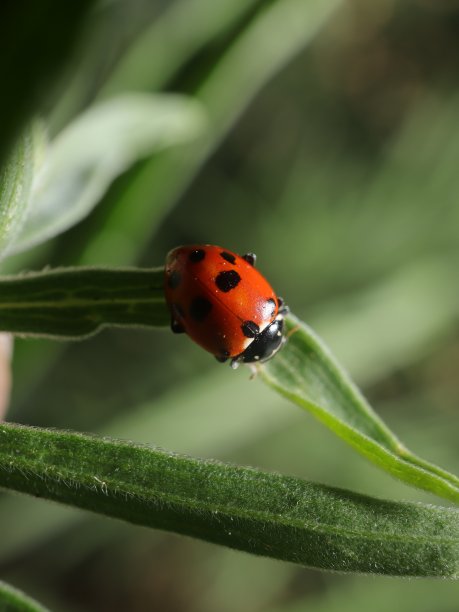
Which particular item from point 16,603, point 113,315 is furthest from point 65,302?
point 16,603

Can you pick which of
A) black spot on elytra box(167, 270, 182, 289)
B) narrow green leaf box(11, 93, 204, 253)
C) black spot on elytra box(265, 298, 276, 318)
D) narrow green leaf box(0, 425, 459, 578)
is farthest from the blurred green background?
narrow green leaf box(0, 425, 459, 578)

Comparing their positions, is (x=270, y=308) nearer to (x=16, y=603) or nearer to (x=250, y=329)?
(x=250, y=329)

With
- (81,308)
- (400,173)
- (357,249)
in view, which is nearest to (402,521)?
(81,308)

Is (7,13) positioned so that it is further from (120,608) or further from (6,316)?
(120,608)

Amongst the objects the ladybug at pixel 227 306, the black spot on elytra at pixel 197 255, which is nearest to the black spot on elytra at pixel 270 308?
the ladybug at pixel 227 306

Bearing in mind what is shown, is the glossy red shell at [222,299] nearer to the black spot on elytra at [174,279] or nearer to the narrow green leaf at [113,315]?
the black spot on elytra at [174,279]
